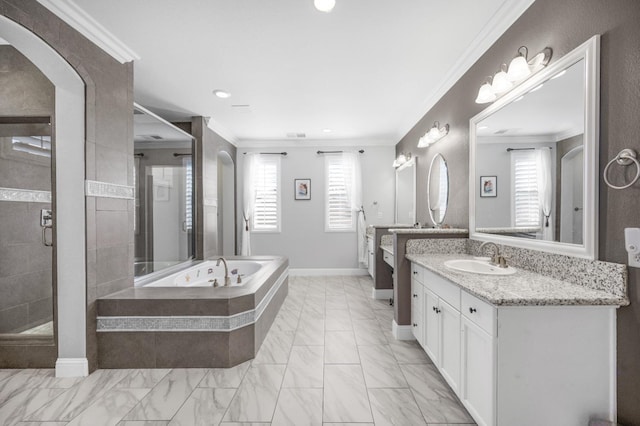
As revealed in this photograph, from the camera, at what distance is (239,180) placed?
5262mm

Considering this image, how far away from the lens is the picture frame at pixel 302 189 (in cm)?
517

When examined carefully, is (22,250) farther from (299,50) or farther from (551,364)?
(551,364)

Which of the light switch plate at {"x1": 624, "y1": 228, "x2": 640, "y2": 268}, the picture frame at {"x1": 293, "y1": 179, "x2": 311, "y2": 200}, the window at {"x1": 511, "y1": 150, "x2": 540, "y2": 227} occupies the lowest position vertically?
the light switch plate at {"x1": 624, "y1": 228, "x2": 640, "y2": 268}

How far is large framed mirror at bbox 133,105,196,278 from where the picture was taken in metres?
3.30

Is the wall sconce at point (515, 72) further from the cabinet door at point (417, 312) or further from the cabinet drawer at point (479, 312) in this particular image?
the cabinet door at point (417, 312)

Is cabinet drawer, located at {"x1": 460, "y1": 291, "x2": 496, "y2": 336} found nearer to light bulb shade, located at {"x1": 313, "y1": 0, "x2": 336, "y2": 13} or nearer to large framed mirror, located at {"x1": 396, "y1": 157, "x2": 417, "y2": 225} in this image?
light bulb shade, located at {"x1": 313, "y1": 0, "x2": 336, "y2": 13}

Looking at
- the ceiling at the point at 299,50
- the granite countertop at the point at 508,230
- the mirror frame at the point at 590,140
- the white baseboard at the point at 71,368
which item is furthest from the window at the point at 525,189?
the white baseboard at the point at 71,368

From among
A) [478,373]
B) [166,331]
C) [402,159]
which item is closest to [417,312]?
[478,373]

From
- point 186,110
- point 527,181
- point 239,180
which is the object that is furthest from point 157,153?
point 527,181

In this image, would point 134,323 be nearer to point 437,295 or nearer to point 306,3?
point 437,295

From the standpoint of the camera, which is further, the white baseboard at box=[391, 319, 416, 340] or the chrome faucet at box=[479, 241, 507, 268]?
the white baseboard at box=[391, 319, 416, 340]

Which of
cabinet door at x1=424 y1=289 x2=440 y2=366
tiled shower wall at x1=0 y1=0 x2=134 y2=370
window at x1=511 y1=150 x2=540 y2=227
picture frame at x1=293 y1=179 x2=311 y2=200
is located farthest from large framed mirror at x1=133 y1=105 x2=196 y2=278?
window at x1=511 y1=150 x2=540 y2=227

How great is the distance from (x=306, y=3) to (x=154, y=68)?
1744mm

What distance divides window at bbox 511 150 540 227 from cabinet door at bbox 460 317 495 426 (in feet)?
2.79
